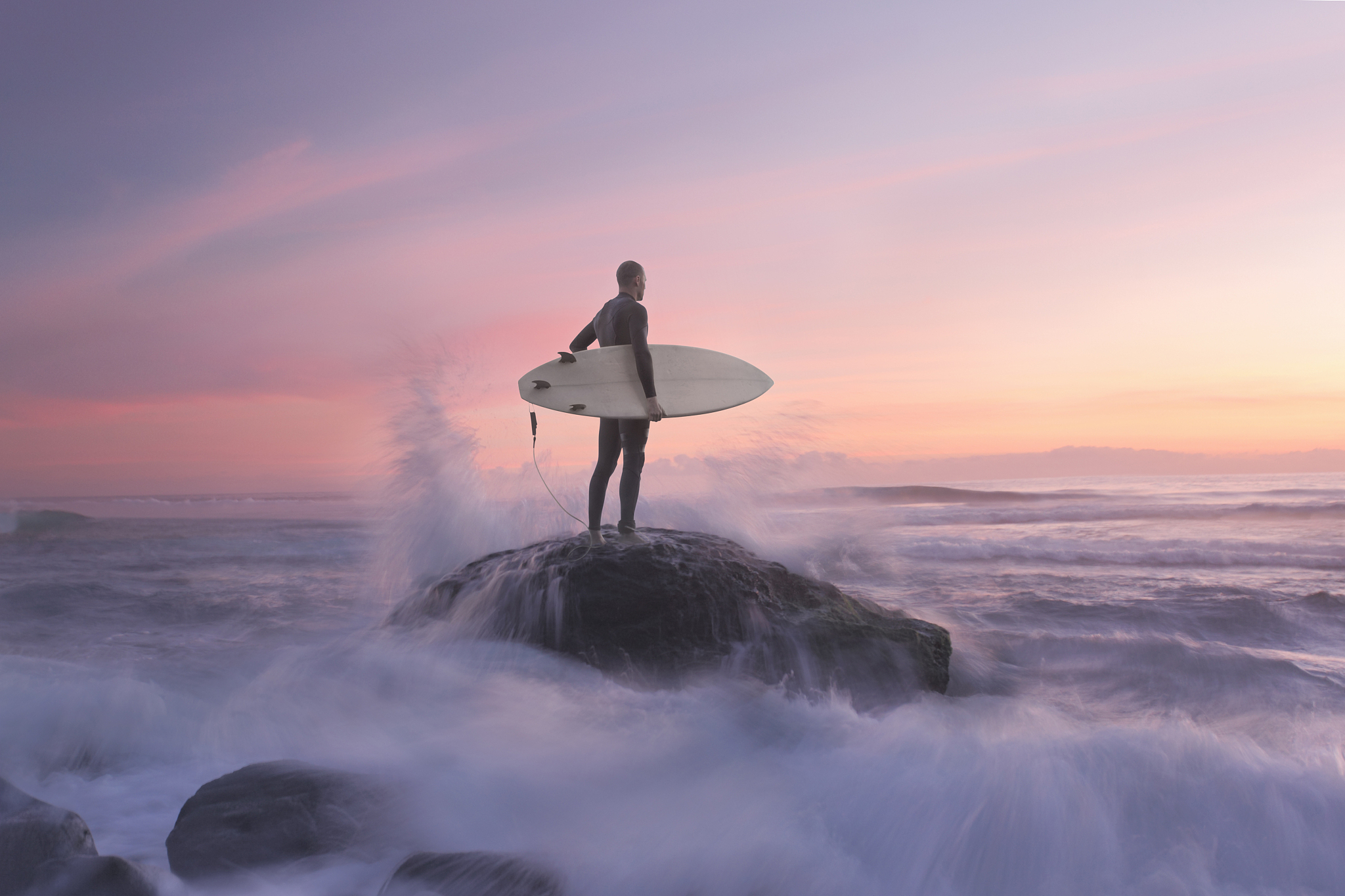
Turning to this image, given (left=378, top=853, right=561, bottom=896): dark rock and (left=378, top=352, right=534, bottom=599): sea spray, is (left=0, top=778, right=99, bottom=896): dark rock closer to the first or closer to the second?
(left=378, top=853, right=561, bottom=896): dark rock

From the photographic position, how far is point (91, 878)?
8.98 feet

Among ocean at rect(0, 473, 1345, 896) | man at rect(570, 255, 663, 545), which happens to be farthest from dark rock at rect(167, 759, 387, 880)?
man at rect(570, 255, 663, 545)

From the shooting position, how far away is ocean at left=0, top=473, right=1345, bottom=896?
3.19 meters

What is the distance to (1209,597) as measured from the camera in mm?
8688

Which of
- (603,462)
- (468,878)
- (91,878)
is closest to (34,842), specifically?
(91,878)

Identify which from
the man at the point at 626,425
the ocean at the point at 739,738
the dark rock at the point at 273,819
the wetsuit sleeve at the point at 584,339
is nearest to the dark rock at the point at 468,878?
the ocean at the point at 739,738

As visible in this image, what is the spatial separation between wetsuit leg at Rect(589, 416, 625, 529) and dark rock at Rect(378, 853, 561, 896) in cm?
290

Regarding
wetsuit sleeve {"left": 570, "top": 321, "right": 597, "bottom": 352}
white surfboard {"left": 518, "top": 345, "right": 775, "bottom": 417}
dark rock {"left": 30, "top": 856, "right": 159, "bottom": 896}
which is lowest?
dark rock {"left": 30, "top": 856, "right": 159, "bottom": 896}

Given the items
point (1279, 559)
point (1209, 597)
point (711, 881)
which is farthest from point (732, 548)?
point (1279, 559)

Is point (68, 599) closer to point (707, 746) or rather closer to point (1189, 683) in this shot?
point (707, 746)

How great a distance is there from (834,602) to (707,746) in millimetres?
1873

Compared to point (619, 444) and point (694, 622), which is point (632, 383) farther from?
point (694, 622)

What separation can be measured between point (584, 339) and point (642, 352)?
937 mm

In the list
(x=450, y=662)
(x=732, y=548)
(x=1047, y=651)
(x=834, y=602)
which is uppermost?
(x=732, y=548)
